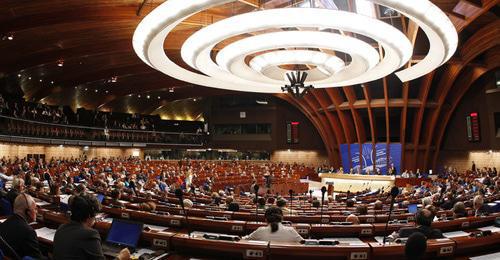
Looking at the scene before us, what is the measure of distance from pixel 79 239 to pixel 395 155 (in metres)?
26.5

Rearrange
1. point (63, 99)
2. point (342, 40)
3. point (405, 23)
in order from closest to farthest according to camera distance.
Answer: point (342, 40) < point (405, 23) < point (63, 99)

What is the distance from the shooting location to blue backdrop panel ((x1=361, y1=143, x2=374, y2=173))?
89.7ft

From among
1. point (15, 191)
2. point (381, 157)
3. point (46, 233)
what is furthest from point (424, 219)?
point (381, 157)

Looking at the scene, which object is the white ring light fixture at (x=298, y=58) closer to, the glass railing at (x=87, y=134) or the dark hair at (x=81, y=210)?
the dark hair at (x=81, y=210)

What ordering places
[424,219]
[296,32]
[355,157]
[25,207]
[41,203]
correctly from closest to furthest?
[25,207] → [424,219] → [41,203] → [296,32] → [355,157]

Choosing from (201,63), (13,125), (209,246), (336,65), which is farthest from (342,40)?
(13,125)

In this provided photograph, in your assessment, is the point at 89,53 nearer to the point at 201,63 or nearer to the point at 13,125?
the point at 13,125

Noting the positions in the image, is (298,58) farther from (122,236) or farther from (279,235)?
(122,236)

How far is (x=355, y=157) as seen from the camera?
93.3ft

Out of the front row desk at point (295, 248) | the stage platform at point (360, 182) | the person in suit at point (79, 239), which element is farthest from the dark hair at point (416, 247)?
the stage platform at point (360, 182)

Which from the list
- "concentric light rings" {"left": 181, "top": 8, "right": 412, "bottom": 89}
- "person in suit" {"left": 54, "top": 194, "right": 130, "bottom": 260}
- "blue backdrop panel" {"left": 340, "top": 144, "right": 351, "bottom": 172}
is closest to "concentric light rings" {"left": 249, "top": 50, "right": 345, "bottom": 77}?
"concentric light rings" {"left": 181, "top": 8, "right": 412, "bottom": 89}

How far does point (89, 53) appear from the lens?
19312 millimetres

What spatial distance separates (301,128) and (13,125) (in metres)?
23.3

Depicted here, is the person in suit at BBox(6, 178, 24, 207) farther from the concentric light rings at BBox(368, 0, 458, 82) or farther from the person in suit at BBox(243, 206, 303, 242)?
the concentric light rings at BBox(368, 0, 458, 82)
